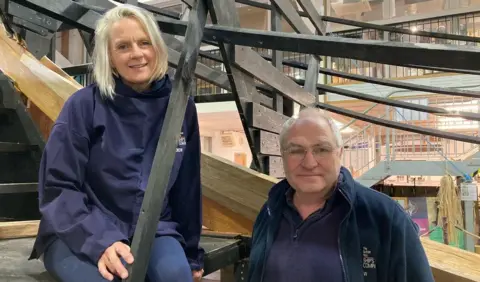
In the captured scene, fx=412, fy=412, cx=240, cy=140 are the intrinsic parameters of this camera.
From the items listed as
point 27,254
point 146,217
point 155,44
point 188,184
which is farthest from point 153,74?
point 27,254

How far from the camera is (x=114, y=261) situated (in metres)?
0.96

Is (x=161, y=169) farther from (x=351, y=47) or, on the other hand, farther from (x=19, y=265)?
(x=19, y=265)

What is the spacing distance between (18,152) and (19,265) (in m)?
0.98

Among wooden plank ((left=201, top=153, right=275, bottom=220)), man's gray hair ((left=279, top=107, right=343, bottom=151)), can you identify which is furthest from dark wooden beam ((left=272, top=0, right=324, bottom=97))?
man's gray hair ((left=279, top=107, right=343, bottom=151))

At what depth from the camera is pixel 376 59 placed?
1003mm

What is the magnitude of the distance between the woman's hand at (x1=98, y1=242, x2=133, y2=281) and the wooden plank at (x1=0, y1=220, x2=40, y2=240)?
0.98m

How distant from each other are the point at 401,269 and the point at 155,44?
0.95 meters

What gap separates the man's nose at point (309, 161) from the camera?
1299mm

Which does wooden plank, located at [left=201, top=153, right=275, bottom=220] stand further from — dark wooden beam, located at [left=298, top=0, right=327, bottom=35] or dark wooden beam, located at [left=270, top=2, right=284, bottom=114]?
dark wooden beam, located at [left=298, top=0, right=327, bottom=35]

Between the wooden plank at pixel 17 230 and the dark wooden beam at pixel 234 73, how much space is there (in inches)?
44.4

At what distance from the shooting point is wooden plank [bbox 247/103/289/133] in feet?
7.37

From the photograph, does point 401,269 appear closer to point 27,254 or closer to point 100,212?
point 100,212

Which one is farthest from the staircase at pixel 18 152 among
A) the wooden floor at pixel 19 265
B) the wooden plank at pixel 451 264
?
the wooden plank at pixel 451 264

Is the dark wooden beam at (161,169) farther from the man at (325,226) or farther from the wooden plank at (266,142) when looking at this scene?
the wooden plank at (266,142)
